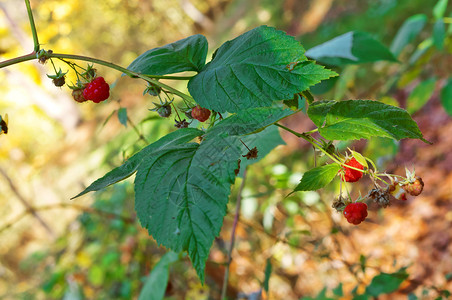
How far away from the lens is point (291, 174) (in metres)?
1.29

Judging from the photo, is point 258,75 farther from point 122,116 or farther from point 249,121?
point 122,116

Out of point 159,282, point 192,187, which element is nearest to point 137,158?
point 192,187

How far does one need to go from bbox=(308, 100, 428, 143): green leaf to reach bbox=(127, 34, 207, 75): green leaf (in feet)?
0.53

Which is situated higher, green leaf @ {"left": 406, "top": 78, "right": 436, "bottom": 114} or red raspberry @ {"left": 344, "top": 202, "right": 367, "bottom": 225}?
red raspberry @ {"left": 344, "top": 202, "right": 367, "bottom": 225}

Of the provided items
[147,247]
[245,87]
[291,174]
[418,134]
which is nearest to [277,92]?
[245,87]

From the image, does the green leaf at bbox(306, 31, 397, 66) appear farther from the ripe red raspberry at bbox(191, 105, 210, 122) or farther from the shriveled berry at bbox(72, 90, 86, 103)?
the shriveled berry at bbox(72, 90, 86, 103)

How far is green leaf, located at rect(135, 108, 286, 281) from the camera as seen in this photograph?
368mm

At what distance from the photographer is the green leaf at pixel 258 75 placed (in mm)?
409

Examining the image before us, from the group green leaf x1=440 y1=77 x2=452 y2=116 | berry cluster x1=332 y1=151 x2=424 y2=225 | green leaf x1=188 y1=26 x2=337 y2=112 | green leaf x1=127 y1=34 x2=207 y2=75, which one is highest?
green leaf x1=127 y1=34 x2=207 y2=75

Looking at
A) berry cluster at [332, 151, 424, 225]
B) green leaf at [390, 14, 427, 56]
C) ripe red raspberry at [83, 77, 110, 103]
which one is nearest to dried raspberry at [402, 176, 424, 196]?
berry cluster at [332, 151, 424, 225]

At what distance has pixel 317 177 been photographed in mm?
442

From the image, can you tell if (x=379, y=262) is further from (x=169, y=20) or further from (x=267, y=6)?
(x=169, y=20)

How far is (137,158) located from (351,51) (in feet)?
1.41

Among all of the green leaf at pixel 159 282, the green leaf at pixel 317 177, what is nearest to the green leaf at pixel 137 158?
the green leaf at pixel 317 177
